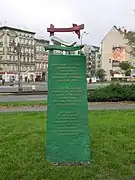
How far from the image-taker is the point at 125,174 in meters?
6.63

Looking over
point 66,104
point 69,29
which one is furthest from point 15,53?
point 66,104

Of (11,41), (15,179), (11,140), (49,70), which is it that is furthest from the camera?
(11,41)

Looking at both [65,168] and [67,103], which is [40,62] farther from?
[65,168]

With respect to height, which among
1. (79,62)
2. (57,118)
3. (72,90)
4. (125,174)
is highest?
(79,62)

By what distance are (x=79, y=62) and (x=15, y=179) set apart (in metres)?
2.40

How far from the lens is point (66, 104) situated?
23.4ft

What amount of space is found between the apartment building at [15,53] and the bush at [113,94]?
97.2 m

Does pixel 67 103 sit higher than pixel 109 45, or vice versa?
pixel 109 45

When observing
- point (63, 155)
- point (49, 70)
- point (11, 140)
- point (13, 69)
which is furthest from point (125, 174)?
point (13, 69)

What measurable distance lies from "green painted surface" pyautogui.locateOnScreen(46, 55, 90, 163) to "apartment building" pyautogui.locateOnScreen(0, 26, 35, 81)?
115 metres

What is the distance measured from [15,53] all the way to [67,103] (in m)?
123

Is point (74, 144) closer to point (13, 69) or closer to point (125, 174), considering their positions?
point (125, 174)

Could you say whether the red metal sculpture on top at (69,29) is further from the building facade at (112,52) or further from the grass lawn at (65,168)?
the building facade at (112,52)

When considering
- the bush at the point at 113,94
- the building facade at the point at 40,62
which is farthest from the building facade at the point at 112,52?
the bush at the point at 113,94
